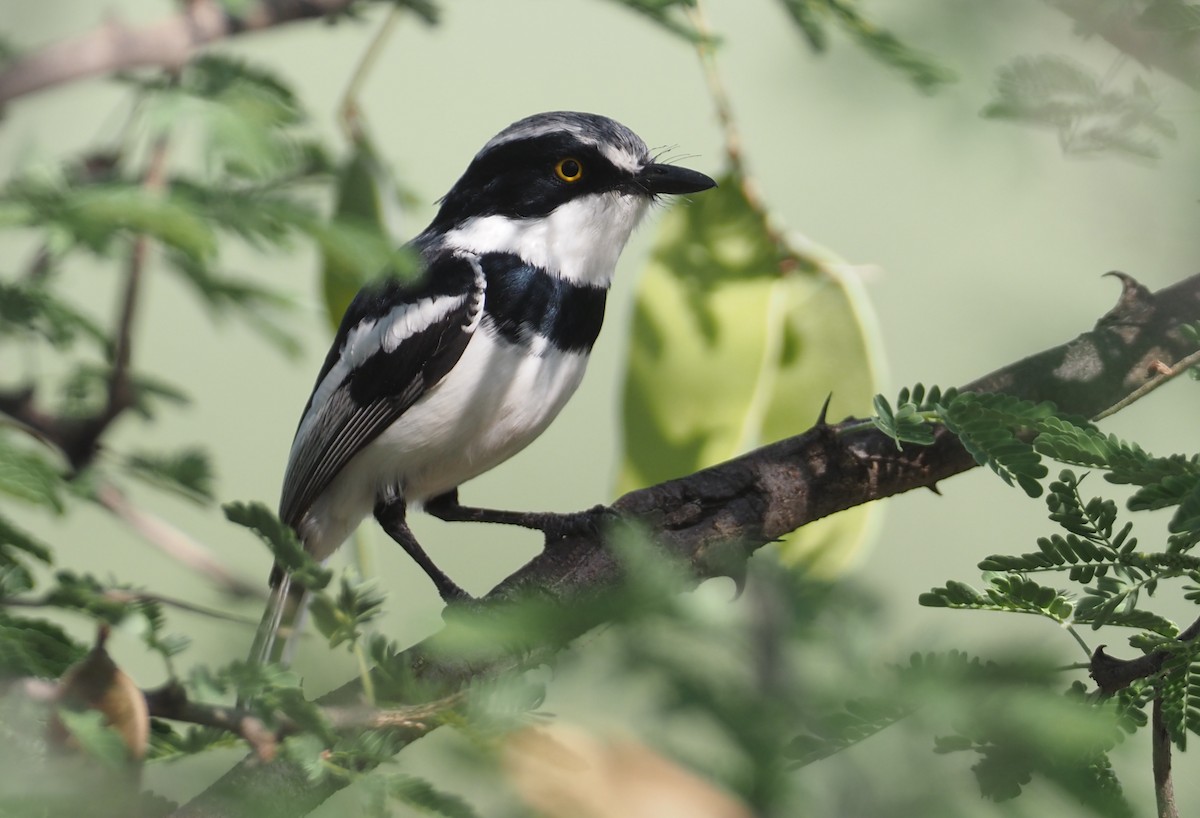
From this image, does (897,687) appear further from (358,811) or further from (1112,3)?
(1112,3)

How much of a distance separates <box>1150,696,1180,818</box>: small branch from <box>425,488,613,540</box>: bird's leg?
1.04 meters

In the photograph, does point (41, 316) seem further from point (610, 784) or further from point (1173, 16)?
point (1173, 16)

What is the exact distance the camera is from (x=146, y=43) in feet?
5.12

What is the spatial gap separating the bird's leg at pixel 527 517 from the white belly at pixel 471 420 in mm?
137

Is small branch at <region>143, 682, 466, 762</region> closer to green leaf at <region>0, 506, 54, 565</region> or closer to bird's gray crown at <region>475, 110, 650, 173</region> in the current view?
green leaf at <region>0, 506, 54, 565</region>

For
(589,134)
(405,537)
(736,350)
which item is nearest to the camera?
(736,350)

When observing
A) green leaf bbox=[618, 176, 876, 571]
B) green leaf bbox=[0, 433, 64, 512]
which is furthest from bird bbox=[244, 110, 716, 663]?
green leaf bbox=[0, 433, 64, 512]

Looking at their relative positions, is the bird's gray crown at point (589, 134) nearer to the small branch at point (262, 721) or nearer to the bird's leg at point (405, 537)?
the bird's leg at point (405, 537)

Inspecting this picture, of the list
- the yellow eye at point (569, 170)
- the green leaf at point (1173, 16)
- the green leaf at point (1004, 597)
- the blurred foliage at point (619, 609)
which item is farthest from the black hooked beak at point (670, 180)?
the green leaf at point (1004, 597)

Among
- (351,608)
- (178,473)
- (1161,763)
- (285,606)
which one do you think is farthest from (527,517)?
(1161,763)

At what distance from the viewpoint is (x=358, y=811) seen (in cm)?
95

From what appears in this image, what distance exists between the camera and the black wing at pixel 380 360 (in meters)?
2.38

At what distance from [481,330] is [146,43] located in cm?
95

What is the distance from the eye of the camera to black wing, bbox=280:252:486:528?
93.6 inches
